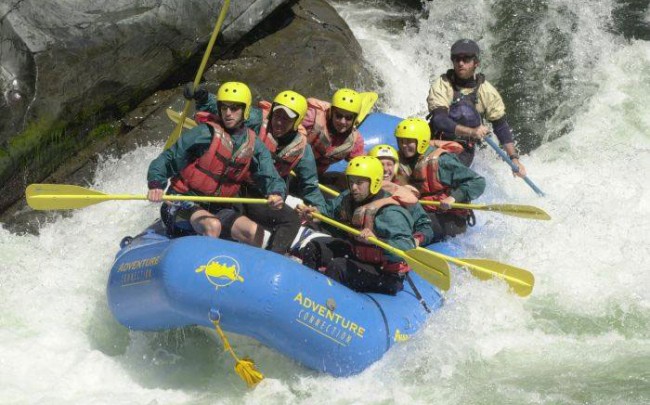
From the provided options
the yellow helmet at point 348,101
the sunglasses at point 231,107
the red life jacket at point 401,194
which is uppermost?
the sunglasses at point 231,107

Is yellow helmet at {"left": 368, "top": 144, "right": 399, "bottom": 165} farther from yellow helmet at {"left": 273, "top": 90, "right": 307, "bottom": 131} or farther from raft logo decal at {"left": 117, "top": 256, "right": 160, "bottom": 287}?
raft logo decal at {"left": 117, "top": 256, "right": 160, "bottom": 287}

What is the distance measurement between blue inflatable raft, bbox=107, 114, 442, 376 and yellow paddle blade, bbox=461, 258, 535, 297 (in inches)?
31.7

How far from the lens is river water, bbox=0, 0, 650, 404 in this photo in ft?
18.1

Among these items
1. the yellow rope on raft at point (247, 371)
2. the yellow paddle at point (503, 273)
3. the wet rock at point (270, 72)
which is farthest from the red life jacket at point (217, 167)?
the wet rock at point (270, 72)

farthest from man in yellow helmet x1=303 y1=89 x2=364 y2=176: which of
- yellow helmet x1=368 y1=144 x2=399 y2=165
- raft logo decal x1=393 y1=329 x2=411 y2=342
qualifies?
raft logo decal x1=393 y1=329 x2=411 y2=342

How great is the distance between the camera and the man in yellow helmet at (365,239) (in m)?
5.63

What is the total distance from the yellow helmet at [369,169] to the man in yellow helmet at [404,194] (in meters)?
→ 0.20

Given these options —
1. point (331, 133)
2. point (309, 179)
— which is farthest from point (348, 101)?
point (309, 179)

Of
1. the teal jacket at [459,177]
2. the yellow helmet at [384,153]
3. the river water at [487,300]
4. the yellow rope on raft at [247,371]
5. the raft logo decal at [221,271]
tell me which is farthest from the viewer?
the teal jacket at [459,177]

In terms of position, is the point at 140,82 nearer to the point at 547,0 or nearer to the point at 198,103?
the point at 198,103

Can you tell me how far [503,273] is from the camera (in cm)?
616

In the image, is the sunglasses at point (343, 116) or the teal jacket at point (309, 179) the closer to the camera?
the teal jacket at point (309, 179)

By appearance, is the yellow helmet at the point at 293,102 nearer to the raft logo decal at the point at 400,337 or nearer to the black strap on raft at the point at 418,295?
the black strap on raft at the point at 418,295

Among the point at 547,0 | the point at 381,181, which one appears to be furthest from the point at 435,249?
the point at 547,0
